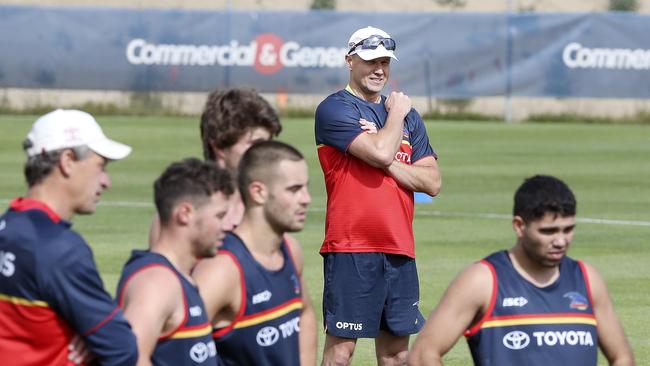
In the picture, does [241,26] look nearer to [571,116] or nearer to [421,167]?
[571,116]

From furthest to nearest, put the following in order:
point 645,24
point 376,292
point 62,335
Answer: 1. point 645,24
2. point 376,292
3. point 62,335

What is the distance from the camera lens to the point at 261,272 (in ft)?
22.4

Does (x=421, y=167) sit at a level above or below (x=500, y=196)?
above

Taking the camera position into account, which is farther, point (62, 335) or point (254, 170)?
point (254, 170)

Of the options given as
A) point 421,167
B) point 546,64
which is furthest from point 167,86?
point 421,167

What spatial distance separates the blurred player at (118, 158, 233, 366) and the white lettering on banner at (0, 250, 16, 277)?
53 centimetres

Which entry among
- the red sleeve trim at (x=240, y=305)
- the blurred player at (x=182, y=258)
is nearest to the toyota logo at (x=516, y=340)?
the red sleeve trim at (x=240, y=305)

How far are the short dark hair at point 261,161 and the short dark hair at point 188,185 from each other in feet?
1.48

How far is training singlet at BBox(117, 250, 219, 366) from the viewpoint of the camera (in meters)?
6.29

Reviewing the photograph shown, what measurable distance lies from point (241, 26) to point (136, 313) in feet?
96.0

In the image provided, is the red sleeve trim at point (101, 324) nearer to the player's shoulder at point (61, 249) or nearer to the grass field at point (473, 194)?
the player's shoulder at point (61, 249)

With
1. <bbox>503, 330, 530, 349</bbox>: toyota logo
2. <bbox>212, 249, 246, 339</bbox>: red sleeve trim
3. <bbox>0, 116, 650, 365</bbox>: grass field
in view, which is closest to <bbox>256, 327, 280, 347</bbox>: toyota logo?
<bbox>212, 249, 246, 339</bbox>: red sleeve trim

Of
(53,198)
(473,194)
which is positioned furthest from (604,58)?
(53,198)

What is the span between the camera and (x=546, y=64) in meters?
34.7
